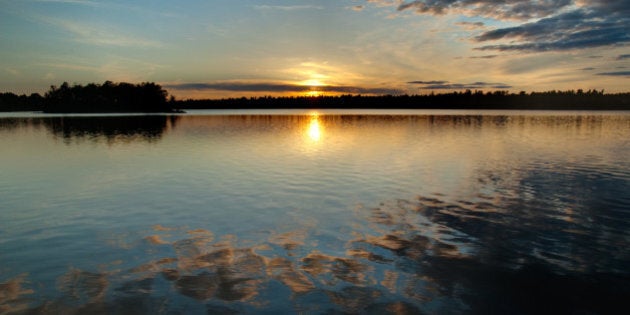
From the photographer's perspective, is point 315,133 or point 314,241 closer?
point 314,241

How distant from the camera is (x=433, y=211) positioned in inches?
647

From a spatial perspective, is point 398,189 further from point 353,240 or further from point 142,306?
point 142,306

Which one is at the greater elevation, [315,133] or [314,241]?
[315,133]

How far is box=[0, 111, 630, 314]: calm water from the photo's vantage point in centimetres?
874

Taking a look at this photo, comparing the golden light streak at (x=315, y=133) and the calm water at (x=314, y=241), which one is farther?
the golden light streak at (x=315, y=133)

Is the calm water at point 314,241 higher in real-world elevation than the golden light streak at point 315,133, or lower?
lower

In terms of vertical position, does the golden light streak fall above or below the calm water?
above

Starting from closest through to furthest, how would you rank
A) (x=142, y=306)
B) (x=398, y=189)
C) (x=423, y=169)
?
(x=142, y=306)
(x=398, y=189)
(x=423, y=169)

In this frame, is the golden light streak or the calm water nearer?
the calm water

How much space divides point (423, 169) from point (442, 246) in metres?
16.0

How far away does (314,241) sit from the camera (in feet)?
41.5

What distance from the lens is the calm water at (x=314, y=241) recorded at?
874 centimetres

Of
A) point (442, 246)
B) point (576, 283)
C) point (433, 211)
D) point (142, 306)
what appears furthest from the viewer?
point (433, 211)

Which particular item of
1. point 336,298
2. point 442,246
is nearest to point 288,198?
point 442,246
